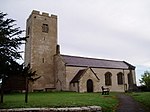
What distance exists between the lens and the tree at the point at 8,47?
50.4 feet

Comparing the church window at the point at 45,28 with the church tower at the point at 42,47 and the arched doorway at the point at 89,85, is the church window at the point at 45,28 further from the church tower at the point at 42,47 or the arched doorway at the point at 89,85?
the arched doorway at the point at 89,85

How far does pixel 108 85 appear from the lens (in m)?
48.9

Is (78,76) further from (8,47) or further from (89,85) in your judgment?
(8,47)

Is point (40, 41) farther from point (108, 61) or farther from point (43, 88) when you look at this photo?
point (108, 61)

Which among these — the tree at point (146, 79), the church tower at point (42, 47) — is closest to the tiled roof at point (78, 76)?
the church tower at point (42, 47)

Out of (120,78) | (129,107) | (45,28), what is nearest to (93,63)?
(120,78)

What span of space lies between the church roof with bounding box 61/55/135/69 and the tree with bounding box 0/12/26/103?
26106 millimetres

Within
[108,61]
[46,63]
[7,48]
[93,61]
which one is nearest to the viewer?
[7,48]

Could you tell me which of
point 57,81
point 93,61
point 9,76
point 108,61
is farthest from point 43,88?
point 9,76

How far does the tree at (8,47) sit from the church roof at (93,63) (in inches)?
1028

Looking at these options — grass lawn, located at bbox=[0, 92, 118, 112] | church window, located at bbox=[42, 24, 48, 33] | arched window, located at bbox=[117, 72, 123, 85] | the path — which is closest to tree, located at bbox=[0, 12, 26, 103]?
grass lawn, located at bbox=[0, 92, 118, 112]

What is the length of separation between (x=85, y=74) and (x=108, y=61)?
1631 cm

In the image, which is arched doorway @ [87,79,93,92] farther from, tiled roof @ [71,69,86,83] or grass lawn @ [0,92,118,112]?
grass lawn @ [0,92,118,112]

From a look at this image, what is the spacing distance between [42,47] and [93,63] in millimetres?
12487
